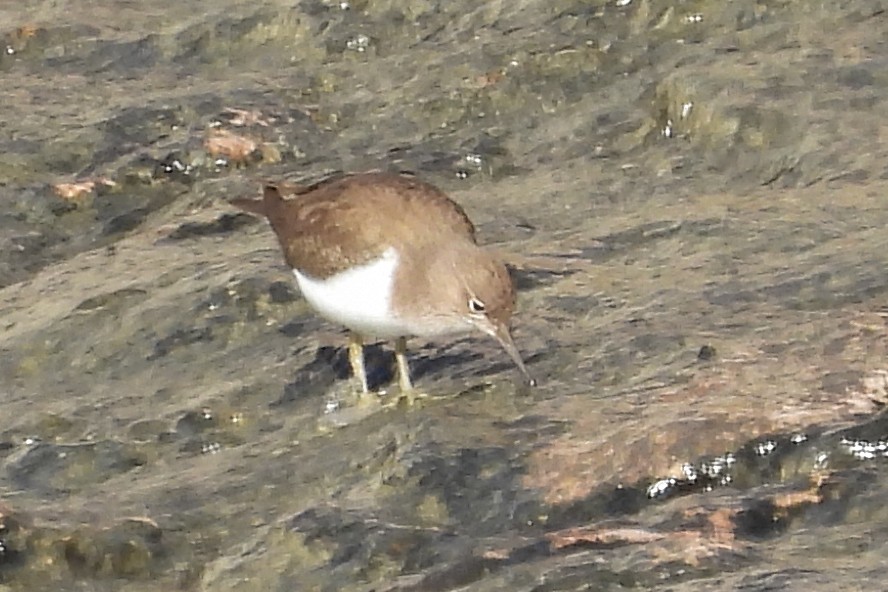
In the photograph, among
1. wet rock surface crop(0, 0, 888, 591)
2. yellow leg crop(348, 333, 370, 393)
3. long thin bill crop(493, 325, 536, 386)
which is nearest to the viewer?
wet rock surface crop(0, 0, 888, 591)

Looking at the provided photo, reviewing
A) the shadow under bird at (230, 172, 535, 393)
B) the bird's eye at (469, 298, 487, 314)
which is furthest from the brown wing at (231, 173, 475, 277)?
the bird's eye at (469, 298, 487, 314)

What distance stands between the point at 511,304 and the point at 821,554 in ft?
5.81

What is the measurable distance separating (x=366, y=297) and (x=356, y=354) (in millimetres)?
460

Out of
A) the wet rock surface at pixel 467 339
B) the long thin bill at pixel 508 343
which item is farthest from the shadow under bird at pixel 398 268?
the wet rock surface at pixel 467 339

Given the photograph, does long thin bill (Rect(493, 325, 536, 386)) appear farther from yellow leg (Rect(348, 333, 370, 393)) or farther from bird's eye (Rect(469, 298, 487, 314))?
yellow leg (Rect(348, 333, 370, 393))

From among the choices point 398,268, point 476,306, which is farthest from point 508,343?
point 398,268

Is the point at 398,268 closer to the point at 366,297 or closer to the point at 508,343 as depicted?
the point at 366,297

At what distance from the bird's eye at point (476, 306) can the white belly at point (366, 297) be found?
8.7 inches

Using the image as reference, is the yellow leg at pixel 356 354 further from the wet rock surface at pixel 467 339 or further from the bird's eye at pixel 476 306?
the bird's eye at pixel 476 306

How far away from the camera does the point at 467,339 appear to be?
22.1 feet

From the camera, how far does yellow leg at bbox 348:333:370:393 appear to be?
6488 millimetres

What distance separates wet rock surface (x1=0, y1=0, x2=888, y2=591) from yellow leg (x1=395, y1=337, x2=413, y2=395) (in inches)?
2.4

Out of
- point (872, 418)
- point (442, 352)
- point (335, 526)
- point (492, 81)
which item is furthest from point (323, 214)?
point (492, 81)

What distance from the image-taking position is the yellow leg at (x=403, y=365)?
250 inches
